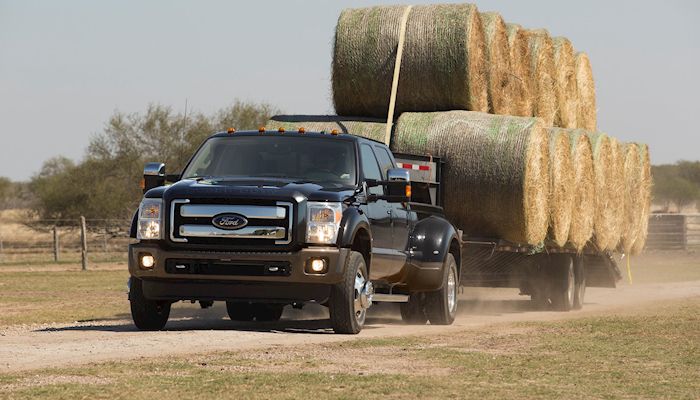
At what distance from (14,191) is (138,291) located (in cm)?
7860

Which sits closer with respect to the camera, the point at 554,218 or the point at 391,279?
the point at 391,279

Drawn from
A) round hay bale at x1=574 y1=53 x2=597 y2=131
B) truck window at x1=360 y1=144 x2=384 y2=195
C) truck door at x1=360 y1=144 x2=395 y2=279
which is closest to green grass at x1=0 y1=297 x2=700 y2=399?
truck door at x1=360 y1=144 x2=395 y2=279

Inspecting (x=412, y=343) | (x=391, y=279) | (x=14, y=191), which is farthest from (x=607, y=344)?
(x=14, y=191)

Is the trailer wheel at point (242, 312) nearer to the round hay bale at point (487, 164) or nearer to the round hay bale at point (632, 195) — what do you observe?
the round hay bale at point (487, 164)

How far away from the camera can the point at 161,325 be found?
13.6 meters

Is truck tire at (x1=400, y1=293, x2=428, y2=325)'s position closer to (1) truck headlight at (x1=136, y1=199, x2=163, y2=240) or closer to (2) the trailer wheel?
(2) the trailer wheel

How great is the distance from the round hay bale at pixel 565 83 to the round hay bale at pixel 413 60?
3474 mm

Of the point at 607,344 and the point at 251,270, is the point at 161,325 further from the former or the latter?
the point at 607,344

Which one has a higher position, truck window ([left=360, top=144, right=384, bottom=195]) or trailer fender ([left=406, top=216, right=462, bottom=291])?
truck window ([left=360, top=144, right=384, bottom=195])

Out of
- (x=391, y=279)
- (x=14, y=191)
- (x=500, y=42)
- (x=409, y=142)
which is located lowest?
(x=14, y=191)

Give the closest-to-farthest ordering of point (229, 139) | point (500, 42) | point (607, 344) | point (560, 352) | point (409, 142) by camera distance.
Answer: point (560, 352), point (607, 344), point (229, 139), point (409, 142), point (500, 42)

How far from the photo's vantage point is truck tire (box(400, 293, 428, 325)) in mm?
15766

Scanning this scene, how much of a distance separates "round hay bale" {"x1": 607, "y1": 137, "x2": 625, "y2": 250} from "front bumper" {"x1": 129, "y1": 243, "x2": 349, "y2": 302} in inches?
369

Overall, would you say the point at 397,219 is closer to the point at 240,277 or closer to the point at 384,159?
the point at 384,159
